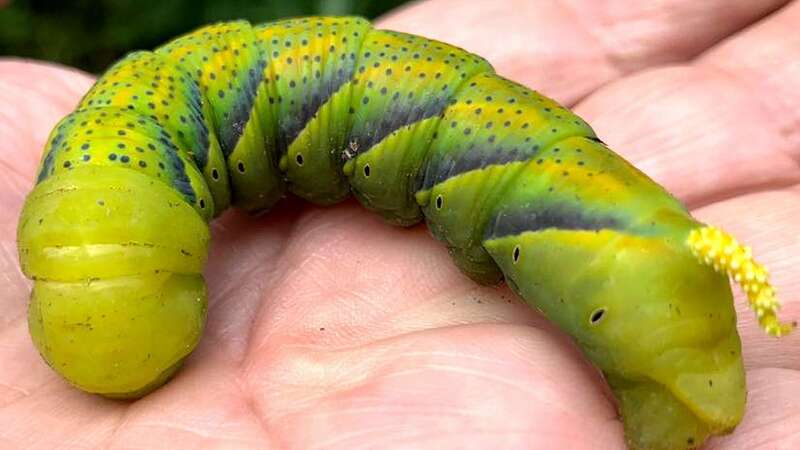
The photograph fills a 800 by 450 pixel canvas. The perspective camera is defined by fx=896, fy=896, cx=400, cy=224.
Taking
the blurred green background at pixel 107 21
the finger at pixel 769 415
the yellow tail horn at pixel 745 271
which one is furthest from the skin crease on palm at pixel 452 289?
the blurred green background at pixel 107 21

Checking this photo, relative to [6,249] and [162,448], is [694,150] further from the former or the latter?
[6,249]

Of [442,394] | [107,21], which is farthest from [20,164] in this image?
[107,21]

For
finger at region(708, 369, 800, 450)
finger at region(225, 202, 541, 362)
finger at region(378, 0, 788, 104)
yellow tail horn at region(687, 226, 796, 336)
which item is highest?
yellow tail horn at region(687, 226, 796, 336)

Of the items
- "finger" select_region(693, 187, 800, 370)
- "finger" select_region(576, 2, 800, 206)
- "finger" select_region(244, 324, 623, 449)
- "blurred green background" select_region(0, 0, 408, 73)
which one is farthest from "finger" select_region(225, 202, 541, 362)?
"blurred green background" select_region(0, 0, 408, 73)

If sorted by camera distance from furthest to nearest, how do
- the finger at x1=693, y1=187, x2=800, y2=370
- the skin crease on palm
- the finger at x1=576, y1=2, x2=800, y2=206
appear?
1. the finger at x1=576, y1=2, x2=800, y2=206
2. the finger at x1=693, y1=187, x2=800, y2=370
3. the skin crease on palm

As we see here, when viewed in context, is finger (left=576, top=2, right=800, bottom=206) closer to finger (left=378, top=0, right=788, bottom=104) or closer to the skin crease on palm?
the skin crease on palm

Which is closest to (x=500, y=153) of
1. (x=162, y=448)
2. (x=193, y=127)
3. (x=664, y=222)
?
(x=664, y=222)

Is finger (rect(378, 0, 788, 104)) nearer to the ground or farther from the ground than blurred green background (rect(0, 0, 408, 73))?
farther from the ground
